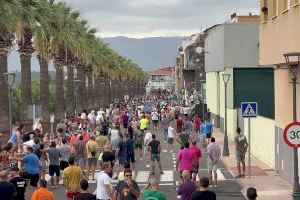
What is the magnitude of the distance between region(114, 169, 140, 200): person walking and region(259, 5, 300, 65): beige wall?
8971 mm

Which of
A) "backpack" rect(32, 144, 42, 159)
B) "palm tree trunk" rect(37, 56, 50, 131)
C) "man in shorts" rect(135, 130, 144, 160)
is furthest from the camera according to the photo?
"palm tree trunk" rect(37, 56, 50, 131)

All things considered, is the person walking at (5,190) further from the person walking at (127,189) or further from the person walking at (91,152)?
the person walking at (91,152)

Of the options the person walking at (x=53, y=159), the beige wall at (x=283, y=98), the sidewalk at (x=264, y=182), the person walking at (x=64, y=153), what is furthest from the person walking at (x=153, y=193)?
the person walking at (x=64, y=153)

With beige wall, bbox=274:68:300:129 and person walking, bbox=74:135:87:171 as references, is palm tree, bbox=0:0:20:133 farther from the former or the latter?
beige wall, bbox=274:68:300:129

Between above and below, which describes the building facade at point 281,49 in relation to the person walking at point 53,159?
above

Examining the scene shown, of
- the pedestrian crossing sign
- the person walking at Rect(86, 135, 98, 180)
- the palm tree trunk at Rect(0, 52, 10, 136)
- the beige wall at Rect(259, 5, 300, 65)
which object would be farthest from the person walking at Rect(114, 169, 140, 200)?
the palm tree trunk at Rect(0, 52, 10, 136)

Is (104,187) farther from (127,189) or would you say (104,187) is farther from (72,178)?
(72,178)

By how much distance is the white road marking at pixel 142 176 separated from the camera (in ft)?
85.5

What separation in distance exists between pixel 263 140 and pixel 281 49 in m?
8.22

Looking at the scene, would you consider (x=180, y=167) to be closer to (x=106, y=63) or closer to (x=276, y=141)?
(x=276, y=141)

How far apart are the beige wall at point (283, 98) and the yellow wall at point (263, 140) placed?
197cm

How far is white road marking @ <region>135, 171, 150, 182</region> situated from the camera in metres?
26.1

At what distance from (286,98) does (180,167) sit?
18.0 ft

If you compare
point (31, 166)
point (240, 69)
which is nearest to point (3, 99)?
point (31, 166)
